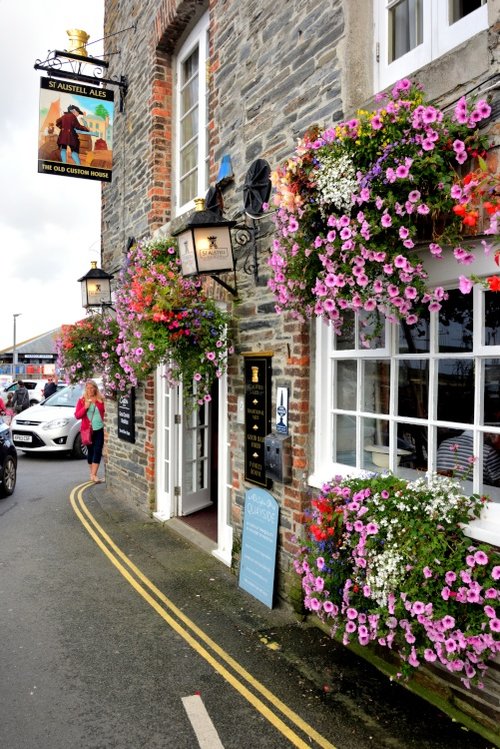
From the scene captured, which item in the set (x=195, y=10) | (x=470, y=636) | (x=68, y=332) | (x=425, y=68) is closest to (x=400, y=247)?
(x=425, y=68)

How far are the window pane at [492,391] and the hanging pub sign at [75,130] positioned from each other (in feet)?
23.0

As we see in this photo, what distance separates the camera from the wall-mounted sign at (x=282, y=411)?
16.0 feet

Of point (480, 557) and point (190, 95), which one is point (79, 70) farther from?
point (480, 557)

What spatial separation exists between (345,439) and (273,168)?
2438mm

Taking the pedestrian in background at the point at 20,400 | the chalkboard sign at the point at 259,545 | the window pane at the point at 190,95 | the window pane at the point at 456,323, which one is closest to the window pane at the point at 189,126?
the window pane at the point at 190,95

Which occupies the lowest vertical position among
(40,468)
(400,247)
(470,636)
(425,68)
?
(40,468)

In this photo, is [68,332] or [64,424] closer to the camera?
[68,332]

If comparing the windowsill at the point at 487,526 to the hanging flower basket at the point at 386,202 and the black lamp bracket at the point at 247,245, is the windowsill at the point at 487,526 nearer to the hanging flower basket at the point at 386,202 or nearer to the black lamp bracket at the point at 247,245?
the hanging flower basket at the point at 386,202

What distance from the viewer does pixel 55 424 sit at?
1397 cm

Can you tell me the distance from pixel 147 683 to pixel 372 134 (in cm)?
370

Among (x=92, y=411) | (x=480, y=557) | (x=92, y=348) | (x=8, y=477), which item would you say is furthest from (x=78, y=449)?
(x=480, y=557)

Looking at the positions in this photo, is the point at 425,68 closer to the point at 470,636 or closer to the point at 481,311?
the point at 481,311

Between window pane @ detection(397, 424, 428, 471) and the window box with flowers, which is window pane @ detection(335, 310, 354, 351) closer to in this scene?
window pane @ detection(397, 424, 428, 471)

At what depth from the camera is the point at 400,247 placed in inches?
130
